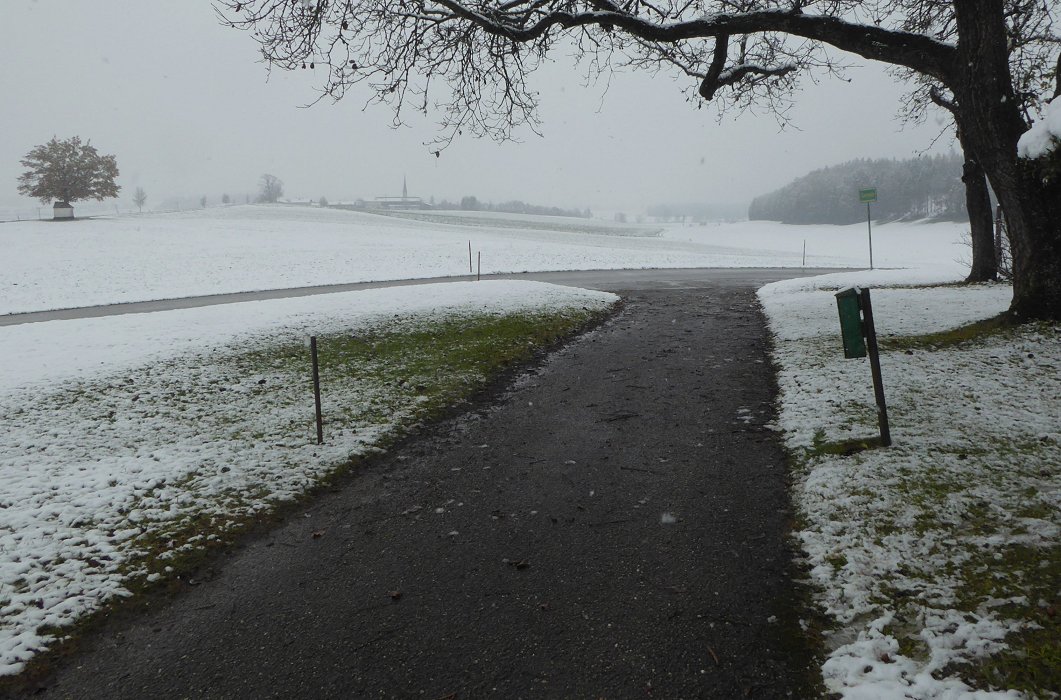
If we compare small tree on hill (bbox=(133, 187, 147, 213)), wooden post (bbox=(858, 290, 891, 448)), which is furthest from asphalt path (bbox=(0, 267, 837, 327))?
small tree on hill (bbox=(133, 187, 147, 213))

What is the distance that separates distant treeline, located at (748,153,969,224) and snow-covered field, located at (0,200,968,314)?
76.7 feet

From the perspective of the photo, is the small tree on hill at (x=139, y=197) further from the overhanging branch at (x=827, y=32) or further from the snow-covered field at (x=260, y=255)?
the overhanging branch at (x=827, y=32)

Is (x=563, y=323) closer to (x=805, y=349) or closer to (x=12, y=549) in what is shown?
(x=805, y=349)

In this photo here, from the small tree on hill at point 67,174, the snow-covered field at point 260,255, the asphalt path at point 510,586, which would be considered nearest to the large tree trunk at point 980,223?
the snow-covered field at point 260,255

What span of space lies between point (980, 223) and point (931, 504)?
14896 mm

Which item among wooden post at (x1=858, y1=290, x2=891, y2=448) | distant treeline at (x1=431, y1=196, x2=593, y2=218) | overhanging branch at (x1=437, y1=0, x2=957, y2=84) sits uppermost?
distant treeline at (x1=431, y1=196, x2=593, y2=218)

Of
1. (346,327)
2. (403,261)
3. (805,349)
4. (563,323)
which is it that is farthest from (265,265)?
(805,349)

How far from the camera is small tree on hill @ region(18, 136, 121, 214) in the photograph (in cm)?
5356

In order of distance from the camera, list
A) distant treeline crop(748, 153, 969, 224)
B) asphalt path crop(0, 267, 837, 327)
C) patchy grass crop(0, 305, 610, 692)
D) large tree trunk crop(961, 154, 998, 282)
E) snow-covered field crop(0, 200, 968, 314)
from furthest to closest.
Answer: distant treeline crop(748, 153, 969, 224) < snow-covered field crop(0, 200, 968, 314) < asphalt path crop(0, 267, 837, 327) < large tree trunk crop(961, 154, 998, 282) < patchy grass crop(0, 305, 610, 692)

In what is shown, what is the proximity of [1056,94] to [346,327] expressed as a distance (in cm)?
1264

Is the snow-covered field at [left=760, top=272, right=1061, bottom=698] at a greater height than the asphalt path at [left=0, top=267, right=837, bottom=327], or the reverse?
the asphalt path at [left=0, top=267, right=837, bottom=327]

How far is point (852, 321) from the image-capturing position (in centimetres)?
524

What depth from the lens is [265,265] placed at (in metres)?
33.0

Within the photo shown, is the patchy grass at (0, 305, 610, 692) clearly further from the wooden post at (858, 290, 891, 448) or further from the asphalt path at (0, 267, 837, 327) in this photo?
the asphalt path at (0, 267, 837, 327)
